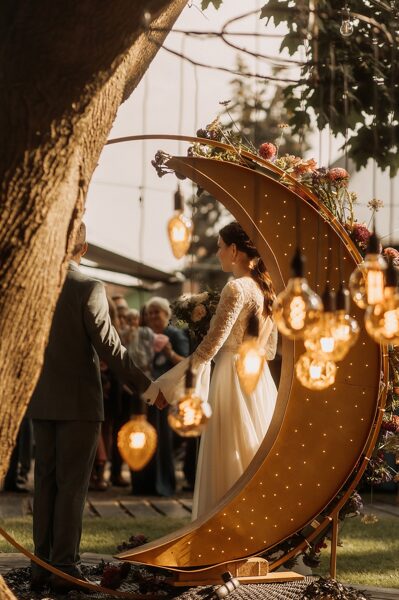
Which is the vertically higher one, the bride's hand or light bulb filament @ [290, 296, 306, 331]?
light bulb filament @ [290, 296, 306, 331]

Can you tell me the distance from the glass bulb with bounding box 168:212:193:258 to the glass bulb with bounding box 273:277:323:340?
0.90 m

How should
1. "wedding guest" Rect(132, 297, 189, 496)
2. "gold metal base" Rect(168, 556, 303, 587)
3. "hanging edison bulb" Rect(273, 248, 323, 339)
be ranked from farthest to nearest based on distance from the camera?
"wedding guest" Rect(132, 297, 189, 496) → "gold metal base" Rect(168, 556, 303, 587) → "hanging edison bulb" Rect(273, 248, 323, 339)

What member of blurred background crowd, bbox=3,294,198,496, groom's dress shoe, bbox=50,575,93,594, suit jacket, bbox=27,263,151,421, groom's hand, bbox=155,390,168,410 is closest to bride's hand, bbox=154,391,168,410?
groom's hand, bbox=155,390,168,410

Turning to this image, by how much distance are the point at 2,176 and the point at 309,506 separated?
138 inches

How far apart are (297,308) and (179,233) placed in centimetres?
100

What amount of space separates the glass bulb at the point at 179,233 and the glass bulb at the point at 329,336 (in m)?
1.00

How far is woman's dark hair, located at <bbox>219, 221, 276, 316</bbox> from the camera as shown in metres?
7.31

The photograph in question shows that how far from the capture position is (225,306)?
6.95 metres

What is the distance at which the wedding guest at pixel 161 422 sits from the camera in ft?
37.7

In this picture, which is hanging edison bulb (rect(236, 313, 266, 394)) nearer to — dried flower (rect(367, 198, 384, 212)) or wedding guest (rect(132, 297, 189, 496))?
dried flower (rect(367, 198, 384, 212))

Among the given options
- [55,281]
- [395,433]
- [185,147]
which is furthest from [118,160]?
→ [55,281]

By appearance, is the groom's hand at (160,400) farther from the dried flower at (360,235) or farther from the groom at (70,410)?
the dried flower at (360,235)

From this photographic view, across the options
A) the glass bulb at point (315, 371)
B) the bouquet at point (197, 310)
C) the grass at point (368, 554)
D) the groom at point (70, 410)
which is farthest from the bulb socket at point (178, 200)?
the grass at point (368, 554)

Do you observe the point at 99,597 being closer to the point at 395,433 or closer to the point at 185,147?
the point at 395,433
